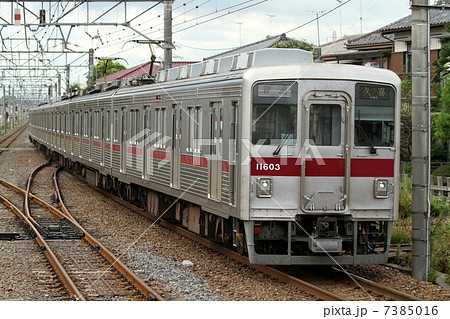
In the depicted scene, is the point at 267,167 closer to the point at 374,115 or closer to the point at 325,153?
the point at 325,153

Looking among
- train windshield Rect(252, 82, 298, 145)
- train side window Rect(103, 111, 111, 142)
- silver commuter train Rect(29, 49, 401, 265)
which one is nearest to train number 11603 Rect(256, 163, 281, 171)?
silver commuter train Rect(29, 49, 401, 265)

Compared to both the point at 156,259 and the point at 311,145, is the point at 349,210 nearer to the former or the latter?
the point at 311,145

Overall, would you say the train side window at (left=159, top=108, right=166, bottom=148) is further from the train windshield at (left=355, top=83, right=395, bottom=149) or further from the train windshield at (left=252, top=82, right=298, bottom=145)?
the train windshield at (left=355, top=83, right=395, bottom=149)

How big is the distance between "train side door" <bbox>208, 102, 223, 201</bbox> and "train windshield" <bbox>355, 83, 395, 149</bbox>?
1.95 metres

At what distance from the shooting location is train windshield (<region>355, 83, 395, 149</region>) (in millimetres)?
9078

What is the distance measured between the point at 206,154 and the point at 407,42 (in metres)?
20.9

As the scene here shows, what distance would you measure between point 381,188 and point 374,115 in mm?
955

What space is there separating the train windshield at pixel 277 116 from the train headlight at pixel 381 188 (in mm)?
1218

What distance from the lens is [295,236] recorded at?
9039mm

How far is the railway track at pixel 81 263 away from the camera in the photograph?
8508 millimetres

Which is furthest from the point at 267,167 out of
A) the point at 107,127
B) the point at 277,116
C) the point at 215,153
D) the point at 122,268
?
the point at 107,127

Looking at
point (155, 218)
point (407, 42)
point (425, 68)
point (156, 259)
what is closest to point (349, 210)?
point (425, 68)

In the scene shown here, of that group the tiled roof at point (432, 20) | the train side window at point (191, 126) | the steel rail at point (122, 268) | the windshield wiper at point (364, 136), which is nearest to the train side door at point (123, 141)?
the steel rail at point (122, 268)

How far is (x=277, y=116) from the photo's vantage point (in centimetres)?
892
